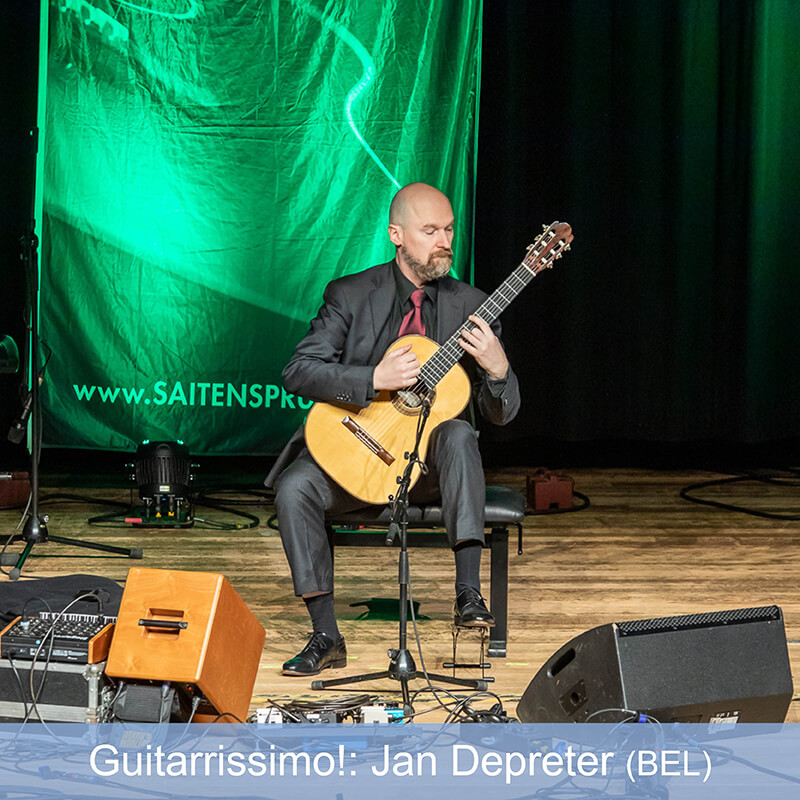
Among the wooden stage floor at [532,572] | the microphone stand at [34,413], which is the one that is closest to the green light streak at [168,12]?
the microphone stand at [34,413]

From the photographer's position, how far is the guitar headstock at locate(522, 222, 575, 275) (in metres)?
3.76

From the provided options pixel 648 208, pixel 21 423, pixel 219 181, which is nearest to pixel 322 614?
pixel 21 423

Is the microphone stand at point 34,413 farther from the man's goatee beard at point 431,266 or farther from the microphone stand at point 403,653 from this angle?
the microphone stand at point 403,653

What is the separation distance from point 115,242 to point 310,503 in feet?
10.2

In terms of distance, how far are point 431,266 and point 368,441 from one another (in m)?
0.60

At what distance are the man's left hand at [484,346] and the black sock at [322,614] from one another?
0.81 metres

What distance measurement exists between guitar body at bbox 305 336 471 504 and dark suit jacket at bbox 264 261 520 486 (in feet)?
0.18

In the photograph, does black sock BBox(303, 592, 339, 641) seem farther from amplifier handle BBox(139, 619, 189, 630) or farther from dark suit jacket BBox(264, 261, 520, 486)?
amplifier handle BBox(139, 619, 189, 630)

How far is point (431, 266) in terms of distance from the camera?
393 cm

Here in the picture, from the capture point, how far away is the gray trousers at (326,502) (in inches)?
142

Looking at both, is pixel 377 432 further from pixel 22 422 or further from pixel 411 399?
pixel 22 422

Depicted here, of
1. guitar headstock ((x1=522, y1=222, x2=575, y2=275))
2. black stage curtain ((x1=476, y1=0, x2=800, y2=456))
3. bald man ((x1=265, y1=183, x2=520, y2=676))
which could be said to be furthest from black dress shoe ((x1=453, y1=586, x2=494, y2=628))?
black stage curtain ((x1=476, y1=0, x2=800, y2=456))

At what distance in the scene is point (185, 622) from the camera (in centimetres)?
279

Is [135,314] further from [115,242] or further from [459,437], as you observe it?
[459,437]
